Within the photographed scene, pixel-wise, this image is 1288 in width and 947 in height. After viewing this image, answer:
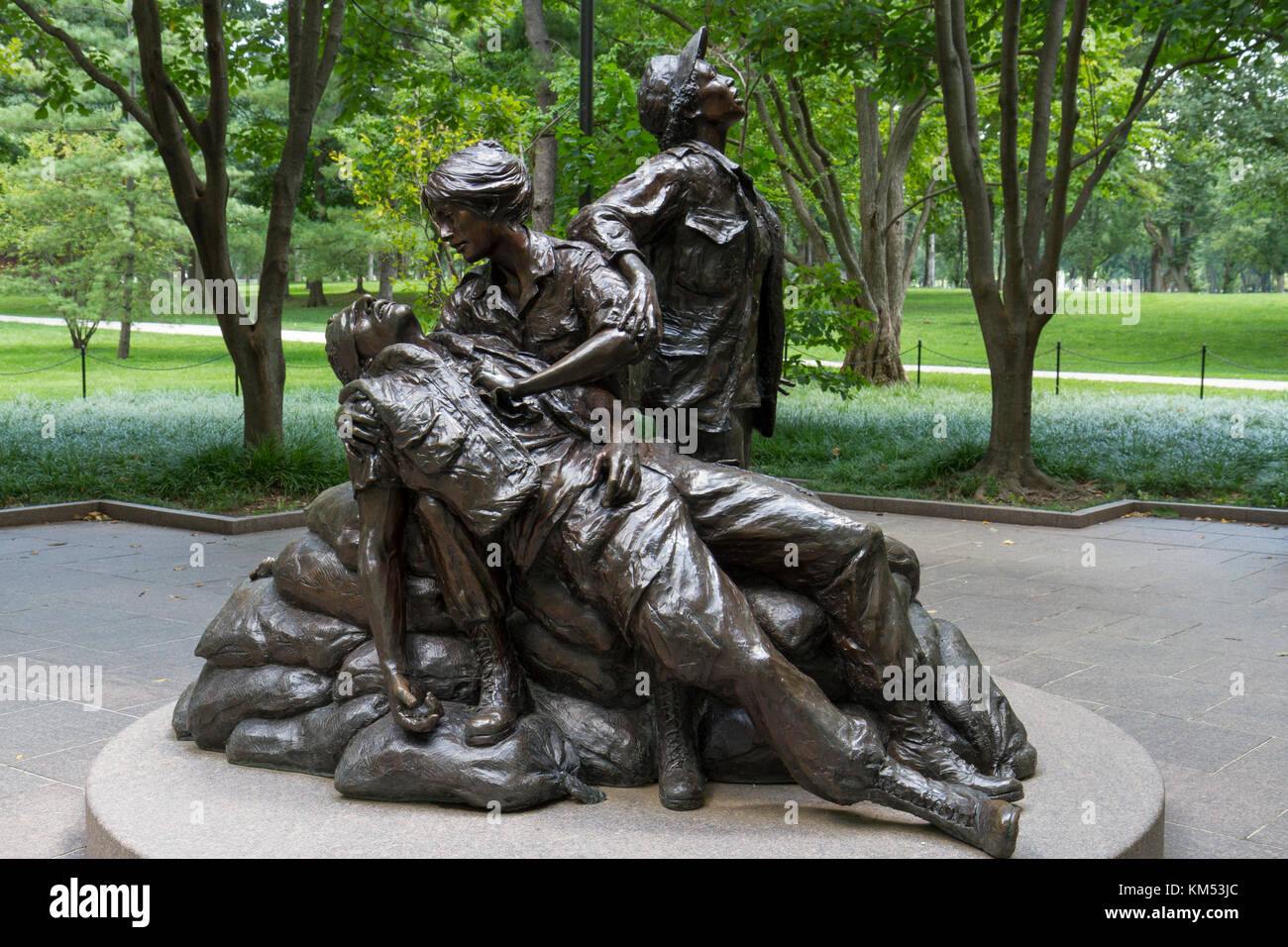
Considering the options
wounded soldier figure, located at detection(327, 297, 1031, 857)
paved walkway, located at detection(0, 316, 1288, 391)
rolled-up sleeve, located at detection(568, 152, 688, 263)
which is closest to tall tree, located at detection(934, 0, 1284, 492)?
rolled-up sleeve, located at detection(568, 152, 688, 263)

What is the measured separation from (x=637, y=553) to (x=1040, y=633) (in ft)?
12.0

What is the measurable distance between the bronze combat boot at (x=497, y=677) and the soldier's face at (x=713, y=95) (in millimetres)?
2141

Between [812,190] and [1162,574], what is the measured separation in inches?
427

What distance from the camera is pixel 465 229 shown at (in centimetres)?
396

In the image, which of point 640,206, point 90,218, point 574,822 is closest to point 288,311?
point 90,218

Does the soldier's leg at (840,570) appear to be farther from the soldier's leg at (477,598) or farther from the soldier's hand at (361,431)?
the soldier's hand at (361,431)

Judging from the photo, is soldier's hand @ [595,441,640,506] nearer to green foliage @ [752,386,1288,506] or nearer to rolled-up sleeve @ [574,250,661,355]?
rolled-up sleeve @ [574,250,661,355]

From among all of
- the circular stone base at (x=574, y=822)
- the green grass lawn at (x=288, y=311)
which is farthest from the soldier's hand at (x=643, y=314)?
the green grass lawn at (x=288, y=311)

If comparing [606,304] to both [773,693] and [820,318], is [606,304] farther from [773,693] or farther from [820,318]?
[820,318]

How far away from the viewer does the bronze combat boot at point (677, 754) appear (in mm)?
3551

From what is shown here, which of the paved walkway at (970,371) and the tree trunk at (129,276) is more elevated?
the tree trunk at (129,276)

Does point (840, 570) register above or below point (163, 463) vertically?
above

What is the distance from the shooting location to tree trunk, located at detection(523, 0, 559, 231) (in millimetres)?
14496

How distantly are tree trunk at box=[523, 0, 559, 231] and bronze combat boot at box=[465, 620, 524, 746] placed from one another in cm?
1037
